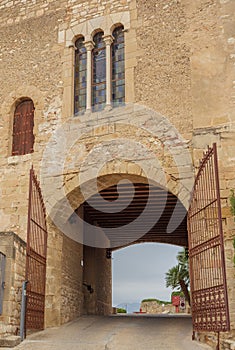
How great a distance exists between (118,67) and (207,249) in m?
4.23

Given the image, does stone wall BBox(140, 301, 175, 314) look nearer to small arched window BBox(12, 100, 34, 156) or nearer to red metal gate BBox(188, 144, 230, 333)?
small arched window BBox(12, 100, 34, 156)

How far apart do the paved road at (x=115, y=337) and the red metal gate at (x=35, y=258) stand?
334 millimetres

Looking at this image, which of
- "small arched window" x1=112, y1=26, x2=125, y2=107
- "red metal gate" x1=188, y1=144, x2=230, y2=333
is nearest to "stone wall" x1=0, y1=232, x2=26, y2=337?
"red metal gate" x1=188, y1=144, x2=230, y2=333

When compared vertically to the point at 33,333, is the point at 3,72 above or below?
above

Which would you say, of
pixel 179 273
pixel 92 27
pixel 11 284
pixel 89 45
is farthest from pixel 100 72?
pixel 179 273

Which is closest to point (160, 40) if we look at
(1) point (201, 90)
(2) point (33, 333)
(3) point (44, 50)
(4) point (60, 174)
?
(1) point (201, 90)

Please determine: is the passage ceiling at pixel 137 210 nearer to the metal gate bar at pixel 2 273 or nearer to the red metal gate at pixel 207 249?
the red metal gate at pixel 207 249

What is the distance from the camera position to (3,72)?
34.8 ft

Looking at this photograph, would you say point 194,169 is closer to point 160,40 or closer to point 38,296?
point 160,40

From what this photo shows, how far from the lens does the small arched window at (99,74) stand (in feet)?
31.7

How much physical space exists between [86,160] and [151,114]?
1488 millimetres

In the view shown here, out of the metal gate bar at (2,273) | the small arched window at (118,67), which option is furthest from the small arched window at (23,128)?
the metal gate bar at (2,273)

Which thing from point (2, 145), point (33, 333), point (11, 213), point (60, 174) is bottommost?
point (33, 333)

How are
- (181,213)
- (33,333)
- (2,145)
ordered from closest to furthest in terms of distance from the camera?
(33,333) < (2,145) < (181,213)
